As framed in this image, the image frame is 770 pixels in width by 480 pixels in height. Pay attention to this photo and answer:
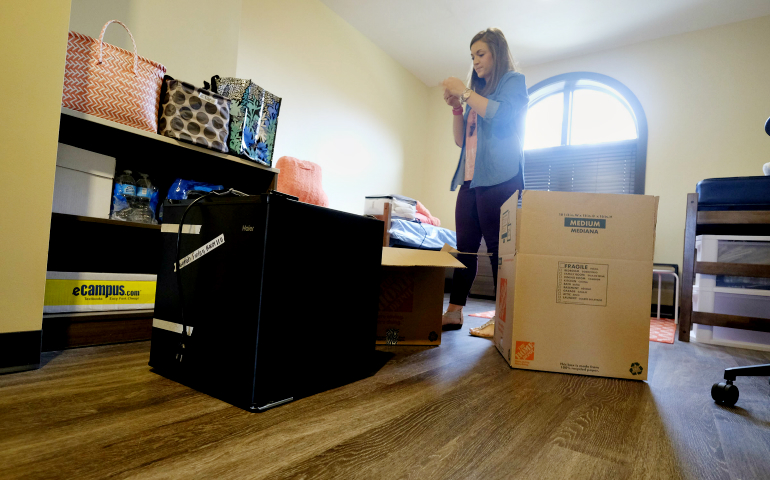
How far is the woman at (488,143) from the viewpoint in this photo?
174 cm

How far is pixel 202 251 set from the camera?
A: 0.92 m

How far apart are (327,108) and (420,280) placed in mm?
2714

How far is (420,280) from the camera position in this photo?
1.58 m

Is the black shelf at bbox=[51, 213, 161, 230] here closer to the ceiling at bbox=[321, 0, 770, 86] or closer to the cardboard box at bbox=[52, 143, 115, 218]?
the cardboard box at bbox=[52, 143, 115, 218]

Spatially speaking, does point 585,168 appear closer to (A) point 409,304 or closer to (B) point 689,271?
(B) point 689,271

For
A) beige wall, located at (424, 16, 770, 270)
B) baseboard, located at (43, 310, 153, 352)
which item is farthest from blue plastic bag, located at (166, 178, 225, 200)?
beige wall, located at (424, 16, 770, 270)

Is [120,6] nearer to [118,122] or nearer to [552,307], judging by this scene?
[118,122]

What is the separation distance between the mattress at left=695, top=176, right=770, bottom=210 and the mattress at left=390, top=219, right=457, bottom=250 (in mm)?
1937

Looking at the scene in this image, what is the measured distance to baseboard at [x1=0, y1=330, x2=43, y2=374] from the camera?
0.96m

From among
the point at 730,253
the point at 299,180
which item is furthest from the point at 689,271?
the point at 299,180

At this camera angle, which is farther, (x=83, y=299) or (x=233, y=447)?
(x=83, y=299)

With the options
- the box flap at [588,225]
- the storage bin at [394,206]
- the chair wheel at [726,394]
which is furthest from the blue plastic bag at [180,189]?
the storage bin at [394,206]

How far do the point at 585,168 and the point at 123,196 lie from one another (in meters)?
4.27

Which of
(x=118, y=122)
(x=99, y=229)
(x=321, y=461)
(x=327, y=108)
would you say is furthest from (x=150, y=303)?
(x=327, y=108)
